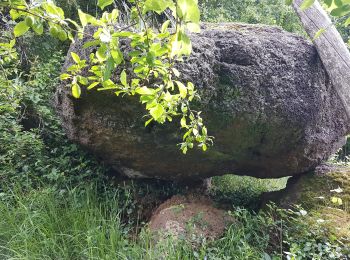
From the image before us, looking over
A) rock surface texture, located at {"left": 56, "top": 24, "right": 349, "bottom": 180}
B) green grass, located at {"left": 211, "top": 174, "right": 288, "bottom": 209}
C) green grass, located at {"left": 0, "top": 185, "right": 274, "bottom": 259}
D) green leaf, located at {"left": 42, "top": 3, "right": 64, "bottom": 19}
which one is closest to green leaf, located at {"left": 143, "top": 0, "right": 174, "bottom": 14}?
green leaf, located at {"left": 42, "top": 3, "right": 64, "bottom": 19}

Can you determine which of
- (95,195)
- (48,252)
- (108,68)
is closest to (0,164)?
(95,195)

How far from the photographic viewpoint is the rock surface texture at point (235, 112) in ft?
10.8

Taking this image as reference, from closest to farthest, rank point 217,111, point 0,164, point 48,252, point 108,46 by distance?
point 108,46, point 48,252, point 217,111, point 0,164

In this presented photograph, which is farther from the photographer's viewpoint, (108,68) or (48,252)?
(48,252)

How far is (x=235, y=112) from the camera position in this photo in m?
3.39

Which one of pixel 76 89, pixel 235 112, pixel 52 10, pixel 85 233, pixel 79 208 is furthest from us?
pixel 79 208

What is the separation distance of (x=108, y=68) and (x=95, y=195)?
2.79 metres

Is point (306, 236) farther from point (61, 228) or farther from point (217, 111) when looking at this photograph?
point (61, 228)

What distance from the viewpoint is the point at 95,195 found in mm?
3801

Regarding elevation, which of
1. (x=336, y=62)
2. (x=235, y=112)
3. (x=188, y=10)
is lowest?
(x=235, y=112)

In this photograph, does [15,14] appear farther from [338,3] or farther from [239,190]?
[239,190]

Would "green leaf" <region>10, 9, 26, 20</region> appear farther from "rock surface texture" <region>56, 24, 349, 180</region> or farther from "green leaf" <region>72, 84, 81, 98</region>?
"rock surface texture" <region>56, 24, 349, 180</region>

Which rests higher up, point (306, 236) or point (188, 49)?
point (188, 49)

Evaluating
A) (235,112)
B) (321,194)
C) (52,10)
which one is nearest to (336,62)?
(235,112)
